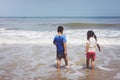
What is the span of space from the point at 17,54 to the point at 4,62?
2.07 metres

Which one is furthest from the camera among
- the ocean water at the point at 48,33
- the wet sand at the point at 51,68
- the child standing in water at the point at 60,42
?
the ocean water at the point at 48,33

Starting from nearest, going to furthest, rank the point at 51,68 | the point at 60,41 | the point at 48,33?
the point at 60,41 < the point at 51,68 < the point at 48,33

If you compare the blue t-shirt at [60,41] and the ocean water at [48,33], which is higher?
the blue t-shirt at [60,41]

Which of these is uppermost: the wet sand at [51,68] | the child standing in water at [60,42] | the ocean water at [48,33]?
the child standing in water at [60,42]

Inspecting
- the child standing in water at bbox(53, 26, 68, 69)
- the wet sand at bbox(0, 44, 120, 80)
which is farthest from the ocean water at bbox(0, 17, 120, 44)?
the child standing in water at bbox(53, 26, 68, 69)

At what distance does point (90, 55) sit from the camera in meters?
8.35

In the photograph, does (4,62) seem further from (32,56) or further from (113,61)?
(113,61)

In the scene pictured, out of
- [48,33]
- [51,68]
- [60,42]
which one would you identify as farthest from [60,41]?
[48,33]

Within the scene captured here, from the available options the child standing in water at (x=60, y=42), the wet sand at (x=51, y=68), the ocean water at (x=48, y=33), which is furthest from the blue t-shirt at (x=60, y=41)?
the ocean water at (x=48, y=33)

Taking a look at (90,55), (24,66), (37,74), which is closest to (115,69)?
(90,55)

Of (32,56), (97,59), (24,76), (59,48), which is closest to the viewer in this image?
(24,76)

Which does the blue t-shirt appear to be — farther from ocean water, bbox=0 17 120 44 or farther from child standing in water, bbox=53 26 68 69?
ocean water, bbox=0 17 120 44

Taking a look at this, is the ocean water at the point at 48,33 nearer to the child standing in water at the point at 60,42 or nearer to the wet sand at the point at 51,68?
the wet sand at the point at 51,68

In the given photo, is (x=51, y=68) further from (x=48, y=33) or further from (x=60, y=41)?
(x=48, y=33)
